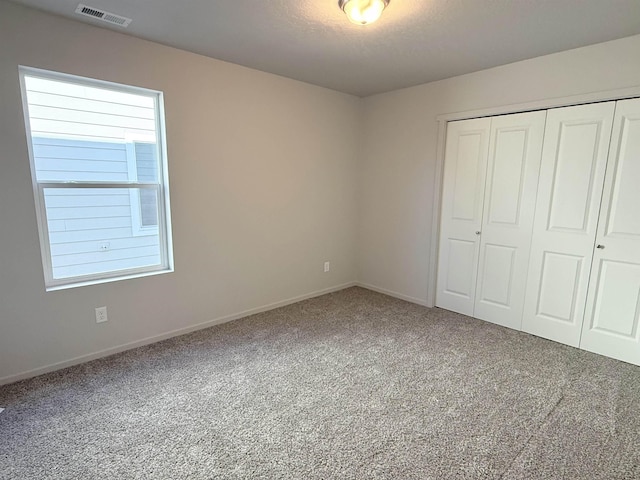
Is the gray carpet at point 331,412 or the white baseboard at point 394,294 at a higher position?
the white baseboard at point 394,294

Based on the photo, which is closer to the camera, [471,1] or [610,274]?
[471,1]

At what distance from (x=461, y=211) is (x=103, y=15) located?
343 cm

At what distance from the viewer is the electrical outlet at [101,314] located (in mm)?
2604

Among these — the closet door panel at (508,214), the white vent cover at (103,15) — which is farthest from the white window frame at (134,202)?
the closet door panel at (508,214)

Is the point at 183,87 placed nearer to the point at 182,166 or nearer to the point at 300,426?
the point at 182,166

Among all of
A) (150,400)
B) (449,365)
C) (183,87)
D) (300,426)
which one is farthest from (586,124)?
(150,400)

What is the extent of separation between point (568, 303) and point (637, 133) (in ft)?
4.67

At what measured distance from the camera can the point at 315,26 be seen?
230 cm

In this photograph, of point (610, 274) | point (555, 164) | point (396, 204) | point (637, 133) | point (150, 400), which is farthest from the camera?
point (396, 204)

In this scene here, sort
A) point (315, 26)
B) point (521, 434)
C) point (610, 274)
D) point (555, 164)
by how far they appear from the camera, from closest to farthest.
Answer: point (521, 434) < point (315, 26) < point (610, 274) < point (555, 164)

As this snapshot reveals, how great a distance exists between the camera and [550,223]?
9.65 feet

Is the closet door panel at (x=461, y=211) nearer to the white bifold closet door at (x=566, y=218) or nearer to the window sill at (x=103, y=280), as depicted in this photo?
the white bifold closet door at (x=566, y=218)

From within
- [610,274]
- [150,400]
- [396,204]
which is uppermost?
[396,204]

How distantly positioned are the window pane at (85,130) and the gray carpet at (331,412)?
4.86ft
